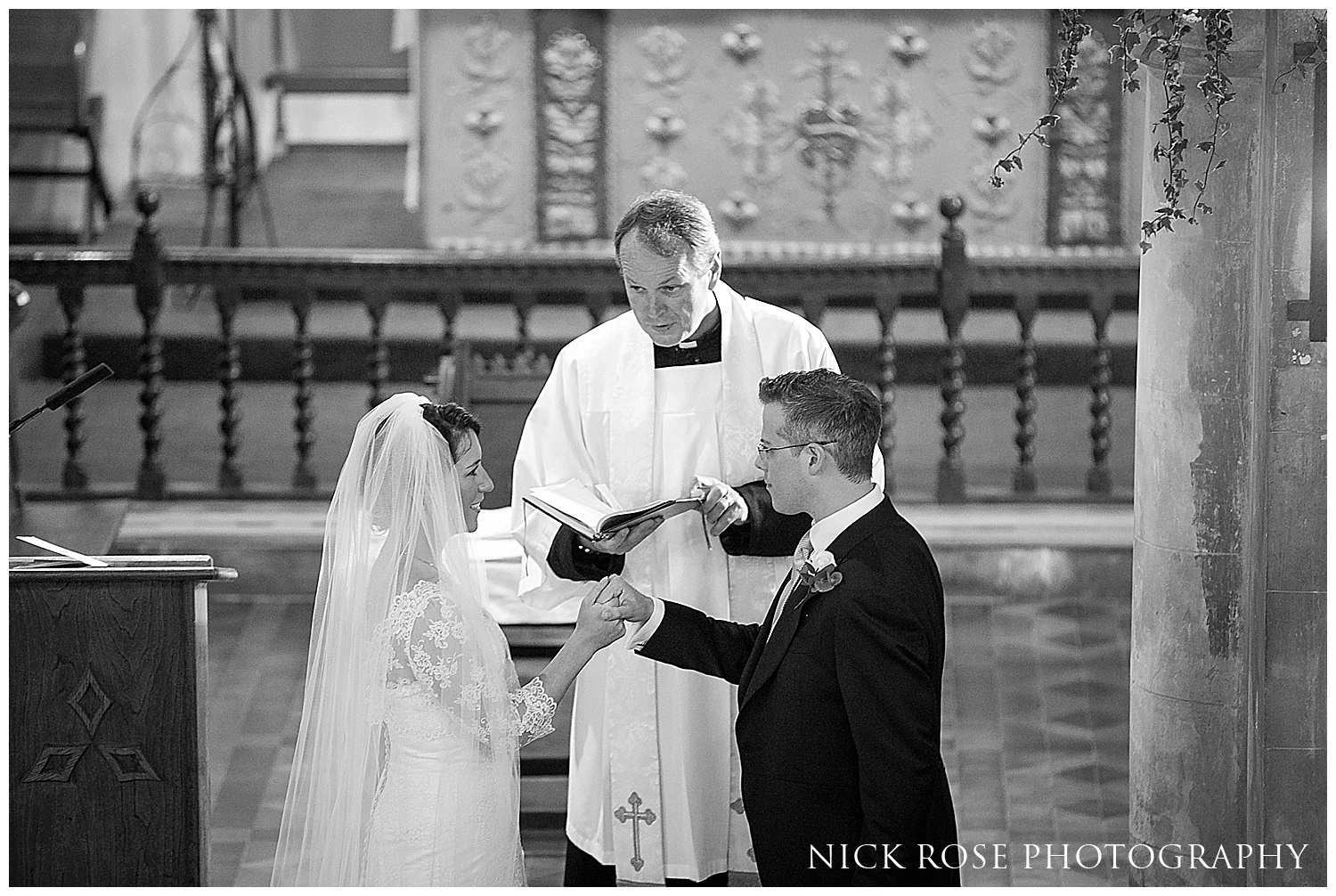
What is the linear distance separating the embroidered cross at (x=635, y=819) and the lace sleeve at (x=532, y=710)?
68 cm

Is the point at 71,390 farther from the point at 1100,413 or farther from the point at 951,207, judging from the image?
the point at 1100,413

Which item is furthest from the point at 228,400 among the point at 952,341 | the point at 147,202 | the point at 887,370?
the point at 952,341

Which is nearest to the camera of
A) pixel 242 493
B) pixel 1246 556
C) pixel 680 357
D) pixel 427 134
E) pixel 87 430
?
pixel 1246 556

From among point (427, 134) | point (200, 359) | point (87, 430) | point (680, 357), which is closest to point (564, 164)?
point (427, 134)

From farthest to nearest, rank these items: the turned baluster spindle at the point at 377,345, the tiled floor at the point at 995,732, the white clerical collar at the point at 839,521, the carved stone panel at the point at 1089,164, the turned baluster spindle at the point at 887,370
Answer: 1. the carved stone panel at the point at 1089,164
2. the turned baluster spindle at the point at 377,345
3. the turned baluster spindle at the point at 887,370
4. the tiled floor at the point at 995,732
5. the white clerical collar at the point at 839,521

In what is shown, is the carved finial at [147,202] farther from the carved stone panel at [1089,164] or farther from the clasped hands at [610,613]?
the carved stone panel at [1089,164]

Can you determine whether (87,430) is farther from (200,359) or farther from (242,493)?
(242,493)

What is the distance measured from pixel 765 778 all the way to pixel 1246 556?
1.20 m

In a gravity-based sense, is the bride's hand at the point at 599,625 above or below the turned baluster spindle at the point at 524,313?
below

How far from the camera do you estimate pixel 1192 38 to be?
3660 mm

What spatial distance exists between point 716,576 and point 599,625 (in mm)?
672

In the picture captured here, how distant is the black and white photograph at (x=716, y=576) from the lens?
3.47 meters

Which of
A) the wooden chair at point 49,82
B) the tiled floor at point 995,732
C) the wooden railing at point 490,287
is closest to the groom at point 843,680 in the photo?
the tiled floor at point 995,732

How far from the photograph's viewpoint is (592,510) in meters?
3.86
